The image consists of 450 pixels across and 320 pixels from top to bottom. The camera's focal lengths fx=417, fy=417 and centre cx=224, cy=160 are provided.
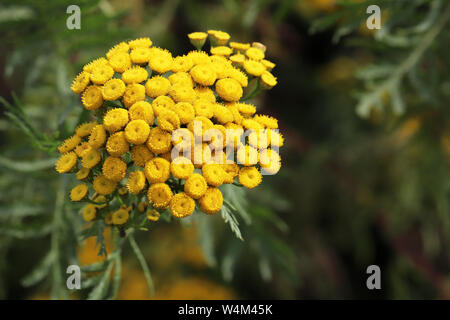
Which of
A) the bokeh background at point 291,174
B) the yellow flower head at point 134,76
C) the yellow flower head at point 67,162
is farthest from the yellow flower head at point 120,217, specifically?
the bokeh background at point 291,174

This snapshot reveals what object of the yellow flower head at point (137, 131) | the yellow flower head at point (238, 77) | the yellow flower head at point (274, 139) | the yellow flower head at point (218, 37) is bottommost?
the yellow flower head at point (137, 131)

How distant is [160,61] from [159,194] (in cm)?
48

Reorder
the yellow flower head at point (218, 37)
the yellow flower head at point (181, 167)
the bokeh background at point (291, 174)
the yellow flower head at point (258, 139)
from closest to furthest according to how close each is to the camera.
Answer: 1. the yellow flower head at point (181, 167)
2. the yellow flower head at point (258, 139)
3. the yellow flower head at point (218, 37)
4. the bokeh background at point (291, 174)

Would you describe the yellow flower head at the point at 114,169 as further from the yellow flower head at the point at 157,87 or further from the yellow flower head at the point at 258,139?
the yellow flower head at the point at 258,139

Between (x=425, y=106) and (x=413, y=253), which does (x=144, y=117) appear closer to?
(x=425, y=106)

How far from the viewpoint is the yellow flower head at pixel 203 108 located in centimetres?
134

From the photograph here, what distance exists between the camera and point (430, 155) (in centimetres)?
296

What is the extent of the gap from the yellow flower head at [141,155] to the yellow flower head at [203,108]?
0.65ft

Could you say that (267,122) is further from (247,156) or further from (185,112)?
(185,112)

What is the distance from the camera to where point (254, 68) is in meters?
1.57

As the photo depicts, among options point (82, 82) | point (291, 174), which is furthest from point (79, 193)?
point (291, 174)

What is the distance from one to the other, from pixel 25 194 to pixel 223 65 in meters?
1.61
